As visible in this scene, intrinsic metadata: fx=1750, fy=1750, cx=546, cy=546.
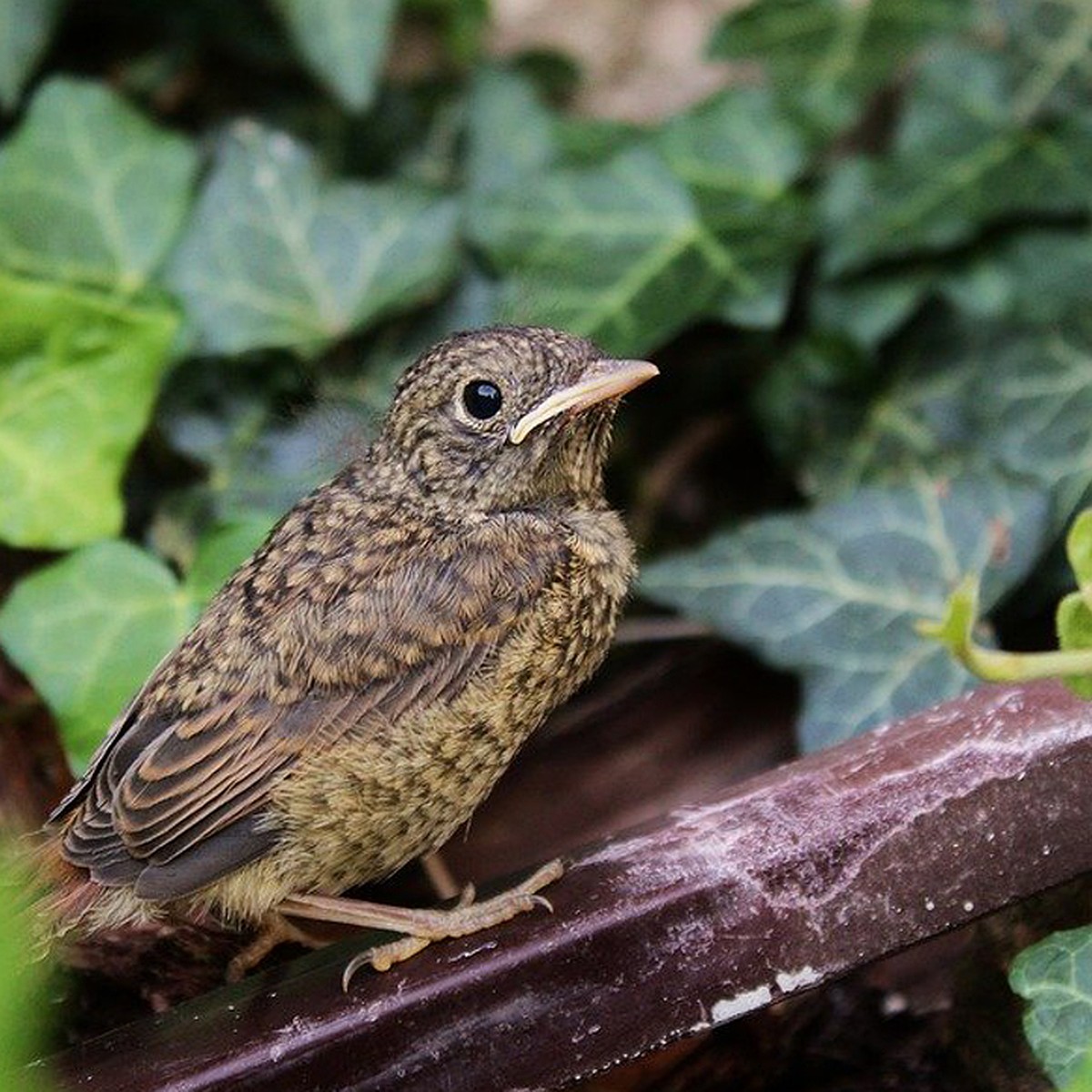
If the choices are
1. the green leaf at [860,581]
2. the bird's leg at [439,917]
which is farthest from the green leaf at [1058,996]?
the green leaf at [860,581]

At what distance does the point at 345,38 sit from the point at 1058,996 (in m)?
2.15

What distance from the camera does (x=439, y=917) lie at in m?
1.99

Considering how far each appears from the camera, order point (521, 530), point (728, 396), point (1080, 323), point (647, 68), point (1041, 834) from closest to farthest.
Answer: point (1041, 834) → point (521, 530) → point (1080, 323) → point (728, 396) → point (647, 68)

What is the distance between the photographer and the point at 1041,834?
1.88 metres

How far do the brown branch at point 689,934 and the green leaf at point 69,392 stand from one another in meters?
1.12

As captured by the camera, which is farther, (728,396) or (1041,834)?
(728,396)

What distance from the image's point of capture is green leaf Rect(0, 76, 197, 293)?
320cm

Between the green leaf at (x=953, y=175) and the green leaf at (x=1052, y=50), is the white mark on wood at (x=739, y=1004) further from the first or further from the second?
the green leaf at (x=1052, y=50)

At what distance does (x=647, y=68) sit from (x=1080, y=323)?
131 centimetres

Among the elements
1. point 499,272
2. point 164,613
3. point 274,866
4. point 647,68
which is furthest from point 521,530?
point 647,68

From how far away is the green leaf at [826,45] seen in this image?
11.3ft

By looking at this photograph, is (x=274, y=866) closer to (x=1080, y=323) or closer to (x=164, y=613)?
(x=164, y=613)

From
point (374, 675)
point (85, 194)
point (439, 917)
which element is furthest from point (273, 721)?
point (85, 194)

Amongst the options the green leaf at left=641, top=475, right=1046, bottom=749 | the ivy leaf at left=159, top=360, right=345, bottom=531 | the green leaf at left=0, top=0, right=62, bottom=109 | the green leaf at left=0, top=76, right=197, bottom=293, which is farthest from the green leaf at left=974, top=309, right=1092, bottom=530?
the green leaf at left=0, top=0, right=62, bottom=109
